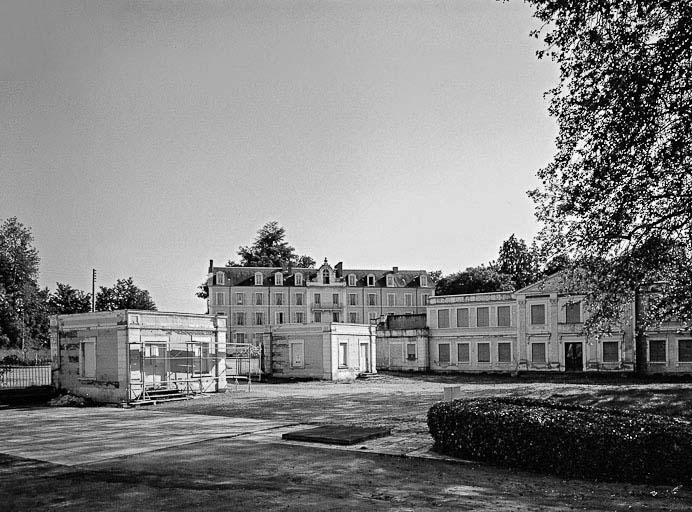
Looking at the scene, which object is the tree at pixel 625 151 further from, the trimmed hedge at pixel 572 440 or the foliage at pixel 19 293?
the foliage at pixel 19 293

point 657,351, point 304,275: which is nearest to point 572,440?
point 657,351

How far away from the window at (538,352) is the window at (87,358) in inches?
1298

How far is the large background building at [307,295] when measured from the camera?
8050cm

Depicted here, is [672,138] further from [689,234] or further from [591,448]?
[591,448]

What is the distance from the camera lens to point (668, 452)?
10586 mm

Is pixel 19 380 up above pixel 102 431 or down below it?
below

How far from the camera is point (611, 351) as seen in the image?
47719mm

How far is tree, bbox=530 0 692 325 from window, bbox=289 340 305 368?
25.7 metres

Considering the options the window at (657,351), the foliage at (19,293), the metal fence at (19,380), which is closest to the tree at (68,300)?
the foliage at (19,293)

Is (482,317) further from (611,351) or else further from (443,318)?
(611,351)

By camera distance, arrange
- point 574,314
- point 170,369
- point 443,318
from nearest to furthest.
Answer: point 170,369, point 574,314, point 443,318

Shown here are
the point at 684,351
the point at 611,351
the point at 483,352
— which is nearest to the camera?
the point at 684,351

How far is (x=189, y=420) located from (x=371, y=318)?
63.8 m

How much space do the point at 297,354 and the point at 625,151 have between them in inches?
1227
